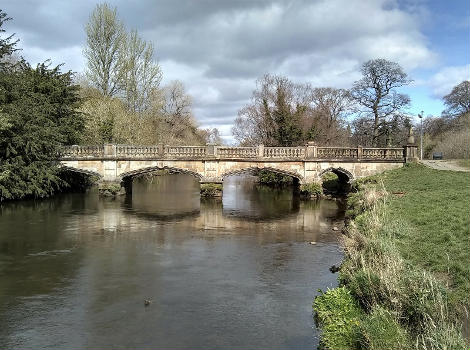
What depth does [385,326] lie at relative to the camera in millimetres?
7062

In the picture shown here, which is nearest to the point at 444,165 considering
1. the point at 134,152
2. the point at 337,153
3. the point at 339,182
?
the point at 337,153

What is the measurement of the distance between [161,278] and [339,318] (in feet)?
19.9

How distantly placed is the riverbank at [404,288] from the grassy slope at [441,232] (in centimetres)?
2

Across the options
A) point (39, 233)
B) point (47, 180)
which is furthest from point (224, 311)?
point (47, 180)

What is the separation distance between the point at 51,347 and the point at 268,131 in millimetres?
39848

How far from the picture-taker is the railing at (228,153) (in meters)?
33.0

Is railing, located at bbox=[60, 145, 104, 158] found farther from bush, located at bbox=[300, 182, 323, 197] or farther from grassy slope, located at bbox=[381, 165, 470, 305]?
grassy slope, located at bbox=[381, 165, 470, 305]

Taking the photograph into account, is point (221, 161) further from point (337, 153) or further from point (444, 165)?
point (444, 165)

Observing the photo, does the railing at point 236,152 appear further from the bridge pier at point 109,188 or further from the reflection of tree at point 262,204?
the bridge pier at point 109,188

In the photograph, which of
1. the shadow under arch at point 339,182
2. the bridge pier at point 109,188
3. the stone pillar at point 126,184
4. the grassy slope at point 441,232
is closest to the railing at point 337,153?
the shadow under arch at point 339,182

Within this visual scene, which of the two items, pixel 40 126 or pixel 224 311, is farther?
pixel 40 126

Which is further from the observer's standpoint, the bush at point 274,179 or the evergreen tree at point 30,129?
the bush at point 274,179

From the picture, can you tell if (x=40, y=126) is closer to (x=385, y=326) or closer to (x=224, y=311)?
(x=224, y=311)

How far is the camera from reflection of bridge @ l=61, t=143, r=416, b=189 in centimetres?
3300
